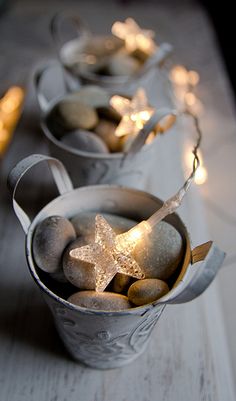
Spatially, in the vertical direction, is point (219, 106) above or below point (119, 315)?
below

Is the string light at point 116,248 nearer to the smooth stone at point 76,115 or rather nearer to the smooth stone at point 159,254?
the smooth stone at point 159,254

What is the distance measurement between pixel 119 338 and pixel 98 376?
6 cm

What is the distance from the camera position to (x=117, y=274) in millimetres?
412

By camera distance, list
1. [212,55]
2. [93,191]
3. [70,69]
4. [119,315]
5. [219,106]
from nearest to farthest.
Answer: [119,315], [93,191], [70,69], [219,106], [212,55]

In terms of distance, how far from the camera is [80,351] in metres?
0.42

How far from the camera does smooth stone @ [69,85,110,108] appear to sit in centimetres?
61

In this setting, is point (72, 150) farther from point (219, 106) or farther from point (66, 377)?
point (219, 106)

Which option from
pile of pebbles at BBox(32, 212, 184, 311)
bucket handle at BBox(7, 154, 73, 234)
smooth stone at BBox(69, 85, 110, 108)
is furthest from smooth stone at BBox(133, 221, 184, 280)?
smooth stone at BBox(69, 85, 110, 108)

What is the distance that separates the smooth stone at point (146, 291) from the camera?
378mm

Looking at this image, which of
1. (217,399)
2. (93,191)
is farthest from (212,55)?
(217,399)

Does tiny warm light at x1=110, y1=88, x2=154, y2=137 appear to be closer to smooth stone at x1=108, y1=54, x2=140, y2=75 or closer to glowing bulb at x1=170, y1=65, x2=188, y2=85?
smooth stone at x1=108, y1=54, x2=140, y2=75

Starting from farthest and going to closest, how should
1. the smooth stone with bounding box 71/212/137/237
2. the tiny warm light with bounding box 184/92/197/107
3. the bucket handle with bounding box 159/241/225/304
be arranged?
1. the tiny warm light with bounding box 184/92/197/107
2. the smooth stone with bounding box 71/212/137/237
3. the bucket handle with bounding box 159/241/225/304

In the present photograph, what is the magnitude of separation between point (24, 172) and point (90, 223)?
0.28 feet

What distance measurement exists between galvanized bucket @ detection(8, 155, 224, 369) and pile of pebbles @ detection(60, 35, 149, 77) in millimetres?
283
